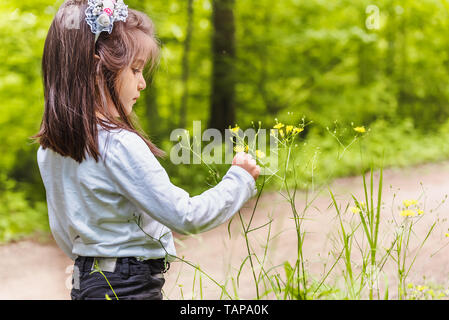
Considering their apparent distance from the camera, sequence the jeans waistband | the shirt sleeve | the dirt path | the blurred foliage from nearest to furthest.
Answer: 1. the shirt sleeve
2. the jeans waistband
3. the dirt path
4. the blurred foliage

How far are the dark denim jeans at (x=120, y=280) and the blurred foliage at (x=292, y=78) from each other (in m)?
3.33

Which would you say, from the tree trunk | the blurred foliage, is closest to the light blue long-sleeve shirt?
the blurred foliage

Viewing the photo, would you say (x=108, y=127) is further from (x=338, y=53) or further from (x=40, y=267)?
(x=338, y=53)

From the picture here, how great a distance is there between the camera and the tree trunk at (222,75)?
6.20 metres

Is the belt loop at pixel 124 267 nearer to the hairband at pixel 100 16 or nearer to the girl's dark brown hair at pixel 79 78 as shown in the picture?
the girl's dark brown hair at pixel 79 78

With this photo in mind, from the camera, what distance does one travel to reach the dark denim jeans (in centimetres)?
121

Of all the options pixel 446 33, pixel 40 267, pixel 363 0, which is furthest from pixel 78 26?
pixel 446 33

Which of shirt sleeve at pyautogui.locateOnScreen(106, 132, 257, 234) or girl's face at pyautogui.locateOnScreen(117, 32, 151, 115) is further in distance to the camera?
girl's face at pyautogui.locateOnScreen(117, 32, 151, 115)

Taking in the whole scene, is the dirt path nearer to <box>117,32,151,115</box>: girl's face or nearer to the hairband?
<box>117,32,151,115</box>: girl's face

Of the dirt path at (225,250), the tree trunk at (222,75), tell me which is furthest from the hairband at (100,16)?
the tree trunk at (222,75)

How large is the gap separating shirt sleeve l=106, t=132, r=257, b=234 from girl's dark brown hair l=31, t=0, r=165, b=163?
0.08 m

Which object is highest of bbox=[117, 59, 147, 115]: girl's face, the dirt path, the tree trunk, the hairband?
the tree trunk

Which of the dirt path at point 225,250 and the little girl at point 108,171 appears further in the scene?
the dirt path at point 225,250

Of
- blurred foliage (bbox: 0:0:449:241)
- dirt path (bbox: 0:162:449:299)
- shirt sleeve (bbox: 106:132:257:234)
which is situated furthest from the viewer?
blurred foliage (bbox: 0:0:449:241)
